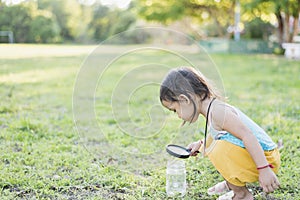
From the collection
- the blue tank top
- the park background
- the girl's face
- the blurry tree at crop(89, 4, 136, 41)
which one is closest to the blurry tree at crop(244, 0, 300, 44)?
the park background

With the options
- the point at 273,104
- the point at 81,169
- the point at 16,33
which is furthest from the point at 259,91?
the point at 16,33

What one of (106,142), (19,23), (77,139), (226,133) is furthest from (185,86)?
(19,23)

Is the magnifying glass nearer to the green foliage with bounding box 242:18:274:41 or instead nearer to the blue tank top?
the blue tank top

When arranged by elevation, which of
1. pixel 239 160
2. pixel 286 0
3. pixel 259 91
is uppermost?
pixel 286 0

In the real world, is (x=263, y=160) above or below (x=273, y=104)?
above

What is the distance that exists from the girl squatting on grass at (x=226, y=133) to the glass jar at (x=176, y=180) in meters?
0.38

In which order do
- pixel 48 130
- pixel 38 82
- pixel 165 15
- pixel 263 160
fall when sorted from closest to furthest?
pixel 263 160 → pixel 48 130 → pixel 38 82 → pixel 165 15

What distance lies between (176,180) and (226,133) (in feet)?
1.80

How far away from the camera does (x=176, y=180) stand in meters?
2.53

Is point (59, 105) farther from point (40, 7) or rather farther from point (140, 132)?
point (40, 7)

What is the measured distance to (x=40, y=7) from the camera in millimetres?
30156

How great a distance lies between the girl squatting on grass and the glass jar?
379mm

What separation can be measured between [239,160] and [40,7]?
3029cm

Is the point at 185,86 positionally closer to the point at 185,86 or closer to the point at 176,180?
the point at 185,86
